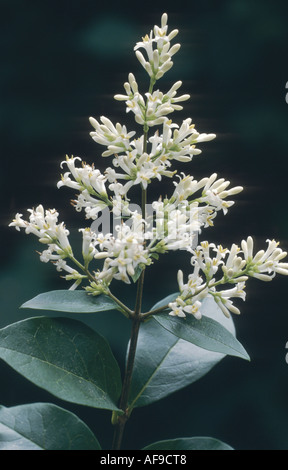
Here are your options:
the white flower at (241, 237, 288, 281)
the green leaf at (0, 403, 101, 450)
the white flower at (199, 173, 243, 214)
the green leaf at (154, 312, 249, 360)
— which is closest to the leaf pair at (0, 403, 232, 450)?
the green leaf at (0, 403, 101, 450)

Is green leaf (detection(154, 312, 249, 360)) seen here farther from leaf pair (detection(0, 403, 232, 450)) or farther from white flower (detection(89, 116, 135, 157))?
white flower (detection(89, 116, 135, 157))

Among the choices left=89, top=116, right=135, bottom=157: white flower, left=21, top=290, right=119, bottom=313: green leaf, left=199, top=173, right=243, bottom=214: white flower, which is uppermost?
left=89, top=116, right=135, bottom=157: white flower

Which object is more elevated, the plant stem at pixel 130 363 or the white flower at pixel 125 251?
the white flower at pixel 125 251

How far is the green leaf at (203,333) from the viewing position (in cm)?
81

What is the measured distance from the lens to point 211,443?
2.86 ft

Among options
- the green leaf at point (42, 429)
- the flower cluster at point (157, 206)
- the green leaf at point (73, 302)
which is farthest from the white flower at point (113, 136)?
the green leaf at point (42, 429)

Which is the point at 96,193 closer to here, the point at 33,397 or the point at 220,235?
the point at 220,235

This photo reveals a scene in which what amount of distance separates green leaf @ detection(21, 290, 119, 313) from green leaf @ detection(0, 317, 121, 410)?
3 centimetres

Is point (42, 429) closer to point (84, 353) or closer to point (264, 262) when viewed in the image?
point (84, 353)

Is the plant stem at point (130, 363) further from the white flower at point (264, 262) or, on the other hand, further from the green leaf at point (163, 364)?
the white flower at point (264, 262)

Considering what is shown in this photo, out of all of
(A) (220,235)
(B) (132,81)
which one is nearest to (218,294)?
Answer: (B) (132,81)

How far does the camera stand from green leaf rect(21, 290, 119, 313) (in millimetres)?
816

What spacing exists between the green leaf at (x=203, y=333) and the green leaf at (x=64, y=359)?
143mm
